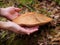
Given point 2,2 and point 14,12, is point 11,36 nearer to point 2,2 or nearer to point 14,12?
point 14,12

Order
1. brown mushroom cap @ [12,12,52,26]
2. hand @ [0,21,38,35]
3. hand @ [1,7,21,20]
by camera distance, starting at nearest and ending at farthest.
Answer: hand @ [0,21,38,35], brown mushroom cap @ [12,12,52,26], hand @ [1,7,21,20]

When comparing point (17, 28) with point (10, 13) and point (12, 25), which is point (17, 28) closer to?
point (12, 25)

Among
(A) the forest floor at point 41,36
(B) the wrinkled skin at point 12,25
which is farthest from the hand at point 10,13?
(A) the forest floor at point 41,36

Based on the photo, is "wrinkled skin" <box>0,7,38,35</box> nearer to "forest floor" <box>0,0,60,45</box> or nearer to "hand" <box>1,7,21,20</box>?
"hand" <box>1,7,21,20</box>

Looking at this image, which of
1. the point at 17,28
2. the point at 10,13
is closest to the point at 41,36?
the point at 17,28

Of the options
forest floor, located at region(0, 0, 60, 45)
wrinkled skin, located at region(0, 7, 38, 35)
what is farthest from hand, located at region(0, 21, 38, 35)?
forest floor, located at region(0, 0, 60, 45)

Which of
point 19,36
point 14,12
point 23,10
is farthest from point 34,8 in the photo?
point 19,36

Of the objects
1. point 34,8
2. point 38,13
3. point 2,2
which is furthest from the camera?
point 2,2

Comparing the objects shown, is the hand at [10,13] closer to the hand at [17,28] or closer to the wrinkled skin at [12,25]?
the wrinkled skin at [12,25]
